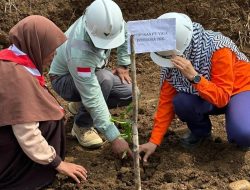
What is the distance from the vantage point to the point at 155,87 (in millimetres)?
3928

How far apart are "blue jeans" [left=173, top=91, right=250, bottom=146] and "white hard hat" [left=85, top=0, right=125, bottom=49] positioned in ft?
1.71

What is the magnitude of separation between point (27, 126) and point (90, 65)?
1.71ft

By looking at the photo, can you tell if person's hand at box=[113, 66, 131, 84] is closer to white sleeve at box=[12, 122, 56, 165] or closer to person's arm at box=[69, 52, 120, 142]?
person's arm at box=[69, 52, 120, 142]

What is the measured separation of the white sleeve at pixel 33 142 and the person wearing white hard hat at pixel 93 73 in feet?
1.15

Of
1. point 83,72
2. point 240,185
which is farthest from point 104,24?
point 240,185

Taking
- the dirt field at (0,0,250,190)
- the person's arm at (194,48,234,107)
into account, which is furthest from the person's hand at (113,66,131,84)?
the person's arm at (194,48,234,107)

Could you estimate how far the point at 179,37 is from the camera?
2.56 metres

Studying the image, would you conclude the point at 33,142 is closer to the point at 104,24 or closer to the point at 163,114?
the point at 104,24

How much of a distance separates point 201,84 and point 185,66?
13 centimetres

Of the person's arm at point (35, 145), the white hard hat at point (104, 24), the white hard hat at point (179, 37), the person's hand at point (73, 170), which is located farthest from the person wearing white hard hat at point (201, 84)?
the person's arm at point (35, 145)

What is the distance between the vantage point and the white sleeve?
2.42 m

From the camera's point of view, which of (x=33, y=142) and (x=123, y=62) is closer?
(x=33, y=142)

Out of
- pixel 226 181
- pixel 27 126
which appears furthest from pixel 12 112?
pixel 226 181

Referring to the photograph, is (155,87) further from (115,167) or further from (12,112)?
(12,112)
